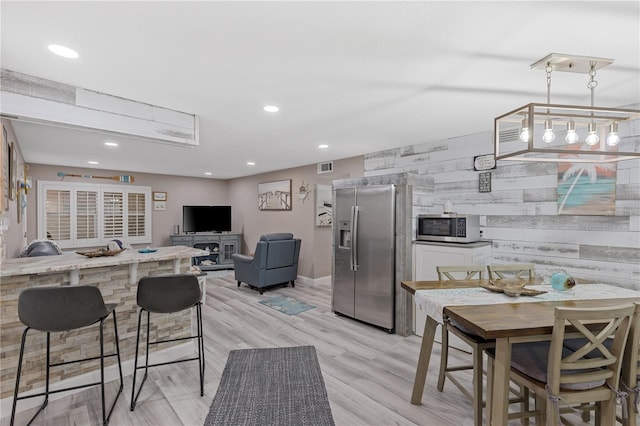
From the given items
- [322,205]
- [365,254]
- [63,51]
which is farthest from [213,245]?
[63,51]

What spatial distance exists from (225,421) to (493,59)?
295 centimetres

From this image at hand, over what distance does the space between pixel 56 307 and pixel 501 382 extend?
2.66 m

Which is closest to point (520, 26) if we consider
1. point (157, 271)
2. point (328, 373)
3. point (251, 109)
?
point (251, 109)

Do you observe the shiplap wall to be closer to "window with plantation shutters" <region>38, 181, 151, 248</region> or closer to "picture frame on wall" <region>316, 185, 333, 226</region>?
"picture frame on wall" <region>316, 185, 333, 226</region>

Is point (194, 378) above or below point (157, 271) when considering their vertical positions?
below

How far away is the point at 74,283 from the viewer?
8.04 ft

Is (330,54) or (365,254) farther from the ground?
(330,54)

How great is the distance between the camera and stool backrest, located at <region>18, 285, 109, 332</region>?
194cm

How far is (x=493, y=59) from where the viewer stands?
1.93 metres

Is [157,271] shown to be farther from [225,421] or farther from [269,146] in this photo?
[269,146]

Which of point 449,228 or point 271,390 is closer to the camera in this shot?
point 271,390

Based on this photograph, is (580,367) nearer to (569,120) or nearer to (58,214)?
(569,120)

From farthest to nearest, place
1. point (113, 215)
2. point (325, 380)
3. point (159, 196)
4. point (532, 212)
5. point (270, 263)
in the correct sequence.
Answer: point (159, 196) < point (113, 215) < point (270, 263) < point (532, 212) < point (325, 380)

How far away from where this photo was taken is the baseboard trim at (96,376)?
7.24 ft
